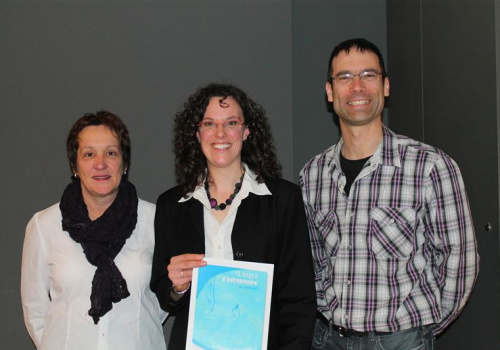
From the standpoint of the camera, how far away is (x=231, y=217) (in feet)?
7.87

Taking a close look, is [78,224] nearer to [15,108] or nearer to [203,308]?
[203,308]

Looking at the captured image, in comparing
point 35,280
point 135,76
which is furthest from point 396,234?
point 135,76

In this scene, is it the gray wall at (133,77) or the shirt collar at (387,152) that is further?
the gray wall at (133,77)

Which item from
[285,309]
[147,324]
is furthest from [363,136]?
[147,324]

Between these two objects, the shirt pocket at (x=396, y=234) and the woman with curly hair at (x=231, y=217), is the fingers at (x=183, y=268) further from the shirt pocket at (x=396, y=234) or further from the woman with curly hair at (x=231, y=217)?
the shirt pocket at (x=396, y=234)

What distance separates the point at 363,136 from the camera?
2.48 meters

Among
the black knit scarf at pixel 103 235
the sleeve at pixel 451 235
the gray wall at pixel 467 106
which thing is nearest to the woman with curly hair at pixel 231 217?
the black knit scarf at pixel 103 235

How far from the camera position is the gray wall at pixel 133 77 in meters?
3.58

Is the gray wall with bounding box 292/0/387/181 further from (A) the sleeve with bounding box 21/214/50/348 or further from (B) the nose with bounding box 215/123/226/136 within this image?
(A) the sleeve with bounding box 21/214/50/348

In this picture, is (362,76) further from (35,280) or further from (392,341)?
(35,280)

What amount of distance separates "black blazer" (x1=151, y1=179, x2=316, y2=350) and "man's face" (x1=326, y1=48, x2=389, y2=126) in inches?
16.4

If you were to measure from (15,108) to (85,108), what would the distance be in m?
0.44

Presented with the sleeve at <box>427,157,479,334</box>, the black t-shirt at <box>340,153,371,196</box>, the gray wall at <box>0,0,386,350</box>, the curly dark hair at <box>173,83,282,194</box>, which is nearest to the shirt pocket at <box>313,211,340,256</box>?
the black t-shirt at <box>340,153,371,196</box>

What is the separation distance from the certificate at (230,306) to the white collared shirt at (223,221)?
138 millimetres
